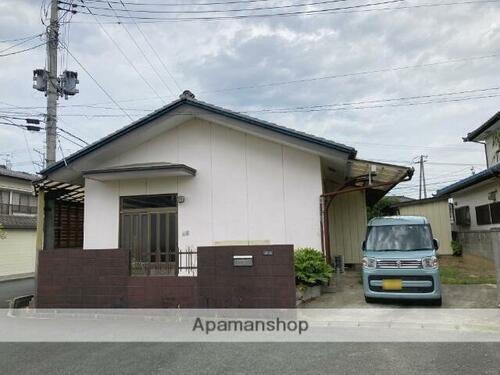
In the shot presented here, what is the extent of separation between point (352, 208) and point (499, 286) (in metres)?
7.58

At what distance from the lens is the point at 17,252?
2408cm

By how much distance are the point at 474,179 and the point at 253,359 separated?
13.6 m

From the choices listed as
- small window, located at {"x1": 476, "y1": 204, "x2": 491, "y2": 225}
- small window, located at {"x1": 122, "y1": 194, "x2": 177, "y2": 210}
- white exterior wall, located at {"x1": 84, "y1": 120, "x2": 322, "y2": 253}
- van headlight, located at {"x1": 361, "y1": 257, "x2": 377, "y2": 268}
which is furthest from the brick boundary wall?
small window, located at {"x1": 476, "y1": 204, "x2": 491, "y2": 225}

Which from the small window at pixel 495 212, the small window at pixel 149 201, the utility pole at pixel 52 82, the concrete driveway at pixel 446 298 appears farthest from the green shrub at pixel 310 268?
the utility pole at pixel 52 82

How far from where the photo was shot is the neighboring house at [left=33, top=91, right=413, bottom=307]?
1086 cm

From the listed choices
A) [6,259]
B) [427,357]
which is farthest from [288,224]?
[6,259]

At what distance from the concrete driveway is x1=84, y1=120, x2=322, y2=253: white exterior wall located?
147cm

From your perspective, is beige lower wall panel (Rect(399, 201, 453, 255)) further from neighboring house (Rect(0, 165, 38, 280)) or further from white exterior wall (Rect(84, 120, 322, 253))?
neighboring house (Rect(0, 165, 38, 280))

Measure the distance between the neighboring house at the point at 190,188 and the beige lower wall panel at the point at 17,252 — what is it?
1191 cm

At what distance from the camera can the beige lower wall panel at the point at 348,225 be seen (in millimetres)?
15766

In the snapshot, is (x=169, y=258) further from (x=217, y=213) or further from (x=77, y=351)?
(x=77, y=351)

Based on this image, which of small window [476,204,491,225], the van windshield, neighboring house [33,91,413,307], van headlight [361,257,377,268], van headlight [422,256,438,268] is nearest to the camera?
van headlight [422,256,438,268]

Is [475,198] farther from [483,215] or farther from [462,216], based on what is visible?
[462,216]

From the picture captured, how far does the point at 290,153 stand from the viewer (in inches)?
457
